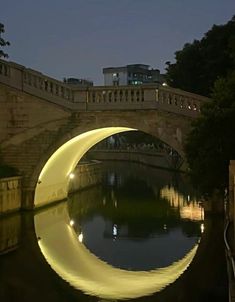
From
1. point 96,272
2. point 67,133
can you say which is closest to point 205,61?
point 67,133

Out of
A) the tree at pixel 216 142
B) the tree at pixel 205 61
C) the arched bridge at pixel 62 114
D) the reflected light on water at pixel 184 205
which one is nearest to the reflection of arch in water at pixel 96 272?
the tree at pixel 216 142

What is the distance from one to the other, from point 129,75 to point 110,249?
277 feet

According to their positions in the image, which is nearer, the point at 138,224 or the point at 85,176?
the point at 138,224

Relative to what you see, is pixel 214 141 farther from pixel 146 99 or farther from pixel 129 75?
pixel 129 75

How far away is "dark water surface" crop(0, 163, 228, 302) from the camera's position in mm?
11438

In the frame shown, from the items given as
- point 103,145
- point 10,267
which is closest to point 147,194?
point 10,267

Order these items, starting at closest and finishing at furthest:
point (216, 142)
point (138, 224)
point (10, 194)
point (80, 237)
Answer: point (216, 142) < point (80, 237) < point (138, 224) < point (10, 194)

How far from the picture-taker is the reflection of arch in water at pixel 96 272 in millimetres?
11750

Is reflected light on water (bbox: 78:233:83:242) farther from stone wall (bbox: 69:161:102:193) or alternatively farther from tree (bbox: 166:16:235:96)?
stone wall (bbox: 69:161:102:193)

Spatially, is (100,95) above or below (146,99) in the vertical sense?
above

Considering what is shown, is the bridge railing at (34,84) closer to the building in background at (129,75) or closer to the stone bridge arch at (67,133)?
the stone bridge arch at (67,133)

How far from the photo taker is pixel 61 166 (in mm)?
24688

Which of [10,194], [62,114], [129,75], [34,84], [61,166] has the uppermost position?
[129,75]

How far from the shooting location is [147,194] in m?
31.3
